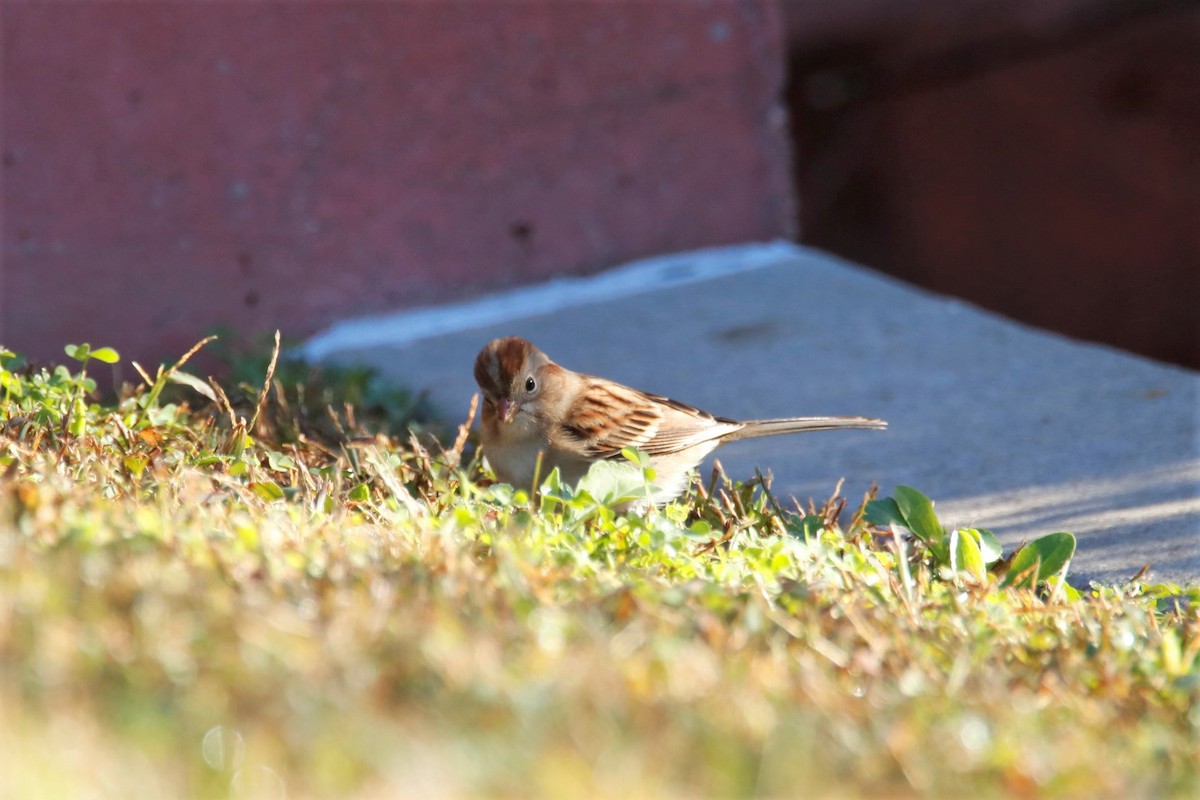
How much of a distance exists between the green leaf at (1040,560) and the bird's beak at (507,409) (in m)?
1.39

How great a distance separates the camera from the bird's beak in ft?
13.3

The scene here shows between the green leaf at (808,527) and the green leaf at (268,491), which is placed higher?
the green leaf at (268,491)

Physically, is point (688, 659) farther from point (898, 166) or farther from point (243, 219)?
point (898, 166)

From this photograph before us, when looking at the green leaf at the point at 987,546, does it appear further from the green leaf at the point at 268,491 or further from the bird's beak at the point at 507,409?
the green leaf at the point at 268,491

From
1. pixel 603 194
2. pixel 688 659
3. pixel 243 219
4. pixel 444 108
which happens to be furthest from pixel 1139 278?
pixel 688 659

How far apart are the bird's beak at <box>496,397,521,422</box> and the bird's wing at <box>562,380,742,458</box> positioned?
18cm

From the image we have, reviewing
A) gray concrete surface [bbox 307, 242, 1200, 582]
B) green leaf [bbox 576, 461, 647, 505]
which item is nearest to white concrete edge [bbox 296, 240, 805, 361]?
gray concrete surface [bbox 307, 242, 1200, 582]

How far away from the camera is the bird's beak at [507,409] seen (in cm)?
404

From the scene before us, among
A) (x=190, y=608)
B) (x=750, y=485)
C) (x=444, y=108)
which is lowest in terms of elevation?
(x=750, y=485)

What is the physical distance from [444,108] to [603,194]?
0.80m

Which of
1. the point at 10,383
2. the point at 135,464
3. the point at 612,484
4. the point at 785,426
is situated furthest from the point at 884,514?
the point at 10,383

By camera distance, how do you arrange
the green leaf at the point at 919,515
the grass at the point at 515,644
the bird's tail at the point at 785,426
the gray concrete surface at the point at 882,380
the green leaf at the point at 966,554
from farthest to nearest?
the bird's tail at the point at 785,426, the gray concrete surface at the point at 882,380, the green leaf at the point at 919,515, the green leaf at the point at 966,554, the grass at the point at 515,644

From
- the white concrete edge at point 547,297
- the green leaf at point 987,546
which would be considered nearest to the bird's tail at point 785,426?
the green leaf at point 987,546

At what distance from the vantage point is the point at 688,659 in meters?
2.22
